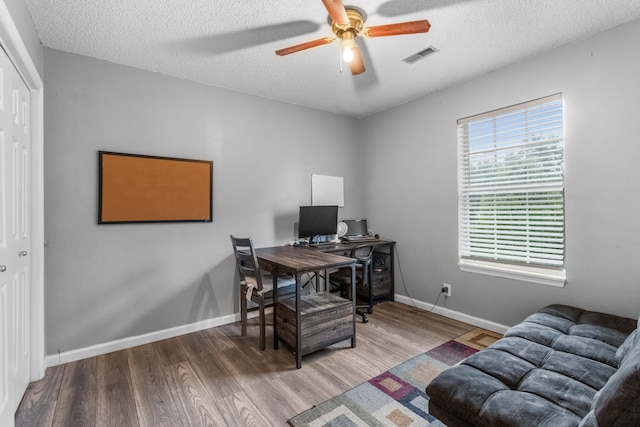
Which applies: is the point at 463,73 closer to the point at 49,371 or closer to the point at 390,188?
the point at 390,188

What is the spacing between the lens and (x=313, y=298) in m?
2.72

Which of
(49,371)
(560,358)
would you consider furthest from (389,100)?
(49,371)

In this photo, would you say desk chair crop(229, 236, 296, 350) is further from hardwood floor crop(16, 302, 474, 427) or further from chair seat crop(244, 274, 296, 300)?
hardwood floor crop(16, 302, 474, 427)

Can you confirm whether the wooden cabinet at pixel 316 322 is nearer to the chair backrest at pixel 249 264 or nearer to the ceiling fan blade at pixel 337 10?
the chair backrest at pixel 249 264

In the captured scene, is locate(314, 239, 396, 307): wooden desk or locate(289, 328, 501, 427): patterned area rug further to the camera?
locate(314, 239, 396, 307): wooden desk

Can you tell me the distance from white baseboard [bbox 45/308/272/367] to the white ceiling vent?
3.08 metres

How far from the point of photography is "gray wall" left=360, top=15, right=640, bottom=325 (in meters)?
2.22

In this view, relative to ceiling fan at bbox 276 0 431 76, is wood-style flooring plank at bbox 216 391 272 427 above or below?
below

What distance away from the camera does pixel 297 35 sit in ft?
7.62

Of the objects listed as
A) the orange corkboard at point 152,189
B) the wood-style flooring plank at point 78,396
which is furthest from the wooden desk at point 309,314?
the wood-style flooring plank at point 78,396

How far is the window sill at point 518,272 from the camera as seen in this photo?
2.57 meters

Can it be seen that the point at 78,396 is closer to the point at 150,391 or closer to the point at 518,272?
the point at 150,391

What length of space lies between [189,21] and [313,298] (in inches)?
94.6

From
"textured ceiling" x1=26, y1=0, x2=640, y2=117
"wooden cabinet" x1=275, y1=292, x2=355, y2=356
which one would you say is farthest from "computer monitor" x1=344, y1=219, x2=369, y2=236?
"textured ceiling" x1=26, y1=0, x2=640, y2=117
